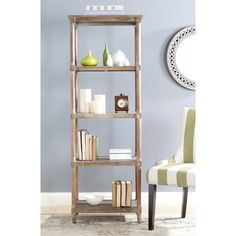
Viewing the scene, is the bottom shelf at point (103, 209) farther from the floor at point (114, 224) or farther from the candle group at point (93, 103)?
the candle group at point (93, 103)

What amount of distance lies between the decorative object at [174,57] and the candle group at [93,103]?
0.85m

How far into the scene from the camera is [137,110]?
402 cm

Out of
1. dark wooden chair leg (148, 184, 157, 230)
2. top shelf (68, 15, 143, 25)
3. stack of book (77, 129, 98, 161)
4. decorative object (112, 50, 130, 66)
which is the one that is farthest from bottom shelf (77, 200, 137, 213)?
top shelf (68, 15, 143, 25)

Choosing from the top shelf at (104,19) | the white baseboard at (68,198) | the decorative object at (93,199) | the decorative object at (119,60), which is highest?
the top shelf at (104,19)

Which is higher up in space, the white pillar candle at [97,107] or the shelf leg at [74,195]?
the white pillar candle at [97,107]

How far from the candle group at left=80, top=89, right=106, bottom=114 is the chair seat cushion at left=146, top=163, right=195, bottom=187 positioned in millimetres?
716

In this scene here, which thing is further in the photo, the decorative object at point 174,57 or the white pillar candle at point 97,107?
the decorative object at point 174,57

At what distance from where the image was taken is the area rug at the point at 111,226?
3.67 meters

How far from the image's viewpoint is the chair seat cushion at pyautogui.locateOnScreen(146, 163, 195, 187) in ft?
11.9

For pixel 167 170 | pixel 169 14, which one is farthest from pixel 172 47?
pixel 167 170

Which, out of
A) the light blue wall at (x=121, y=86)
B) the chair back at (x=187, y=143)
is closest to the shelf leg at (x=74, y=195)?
the light blue wall at (x=121, y=86)
